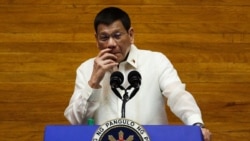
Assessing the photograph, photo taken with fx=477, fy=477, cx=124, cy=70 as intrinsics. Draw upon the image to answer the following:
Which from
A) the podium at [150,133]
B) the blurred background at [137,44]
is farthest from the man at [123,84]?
the blurred background at [137,44]

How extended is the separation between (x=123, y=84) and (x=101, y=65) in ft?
0.33

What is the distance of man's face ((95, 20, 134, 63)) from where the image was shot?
1643 millimetres

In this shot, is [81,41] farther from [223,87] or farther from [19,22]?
[223,87]

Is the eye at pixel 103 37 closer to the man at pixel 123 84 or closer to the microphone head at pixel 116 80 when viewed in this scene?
the man at pixel 123 84

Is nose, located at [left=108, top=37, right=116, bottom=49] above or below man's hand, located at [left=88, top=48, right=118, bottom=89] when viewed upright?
above

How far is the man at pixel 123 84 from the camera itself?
1.59m

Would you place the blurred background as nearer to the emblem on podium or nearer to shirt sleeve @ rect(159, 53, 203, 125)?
shirt sleeve @ rect(159, 53, 203, 125)

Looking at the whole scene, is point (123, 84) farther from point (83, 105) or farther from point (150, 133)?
point (150, 133)

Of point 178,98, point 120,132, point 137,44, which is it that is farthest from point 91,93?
point 137,44

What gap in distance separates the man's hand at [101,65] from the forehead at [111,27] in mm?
71

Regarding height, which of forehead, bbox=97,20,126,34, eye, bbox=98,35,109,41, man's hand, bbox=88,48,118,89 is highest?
forehead, bbox=97,20,126,34

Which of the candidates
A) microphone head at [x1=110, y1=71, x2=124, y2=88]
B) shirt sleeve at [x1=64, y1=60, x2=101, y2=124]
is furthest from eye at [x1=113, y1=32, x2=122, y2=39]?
microphone head at [x1=110, y1=71, x2=124, y2=88]

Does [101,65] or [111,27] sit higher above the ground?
[111,27]

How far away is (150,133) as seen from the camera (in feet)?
4.05
